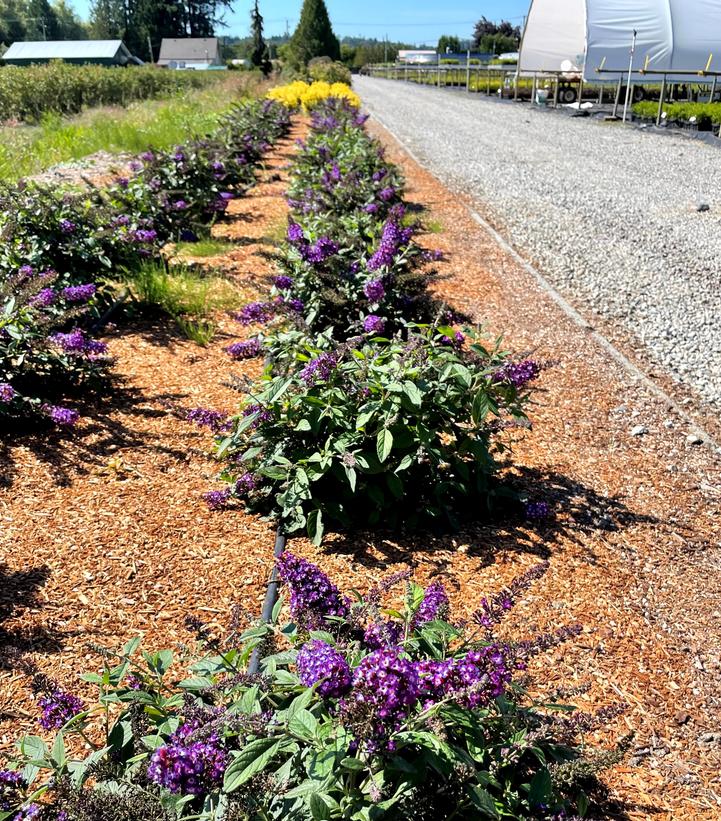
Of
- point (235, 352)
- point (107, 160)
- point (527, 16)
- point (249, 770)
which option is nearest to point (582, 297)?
point (235, 352)

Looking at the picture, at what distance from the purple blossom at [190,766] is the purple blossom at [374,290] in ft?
10.2

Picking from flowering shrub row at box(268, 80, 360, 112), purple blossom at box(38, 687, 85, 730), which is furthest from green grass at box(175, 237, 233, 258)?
flowering shrub row at box(268, 80, 360, 112)

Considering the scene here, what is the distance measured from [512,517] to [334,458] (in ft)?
3.16

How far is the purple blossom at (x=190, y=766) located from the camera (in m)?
1.44

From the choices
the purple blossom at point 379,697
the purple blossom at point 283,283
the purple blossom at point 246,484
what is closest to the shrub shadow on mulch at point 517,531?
the purple blossom at point 246,484

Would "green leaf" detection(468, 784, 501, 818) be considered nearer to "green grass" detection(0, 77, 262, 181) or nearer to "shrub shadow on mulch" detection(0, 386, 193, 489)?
"shrub shadow on mulch" detection(0, 386, 193, 489)

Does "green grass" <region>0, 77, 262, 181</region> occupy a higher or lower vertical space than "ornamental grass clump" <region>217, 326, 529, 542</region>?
higher

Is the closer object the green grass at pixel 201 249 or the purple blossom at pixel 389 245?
the purple blossom at pixel 389 245

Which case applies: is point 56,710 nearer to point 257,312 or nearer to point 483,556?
point 483,556

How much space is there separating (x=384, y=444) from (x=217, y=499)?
2.92 ft

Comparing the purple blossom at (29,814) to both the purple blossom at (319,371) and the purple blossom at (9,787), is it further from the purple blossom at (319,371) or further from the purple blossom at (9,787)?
the purple blossom at (319,371)

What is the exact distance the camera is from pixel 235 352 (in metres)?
4.35

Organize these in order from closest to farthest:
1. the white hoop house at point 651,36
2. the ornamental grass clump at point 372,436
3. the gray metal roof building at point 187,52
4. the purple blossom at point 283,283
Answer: the ornamental grass clump at point 372,436
the purple blossom at point 283,283
the white hoop house at point 651,36
the gray metal roof building at point 187,52

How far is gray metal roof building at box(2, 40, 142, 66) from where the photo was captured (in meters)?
68.2
